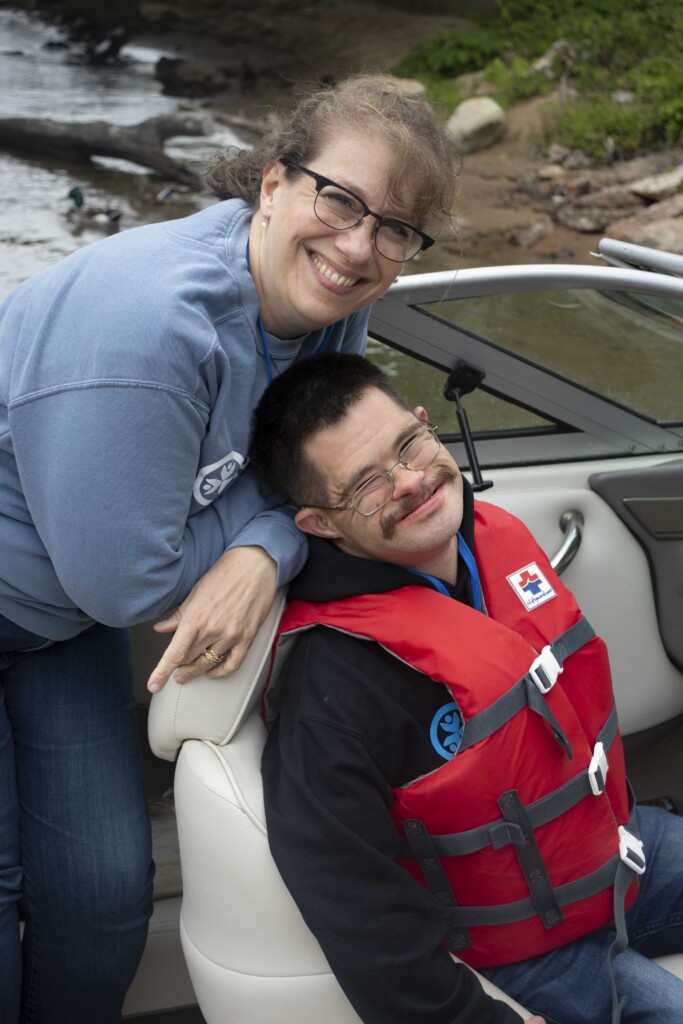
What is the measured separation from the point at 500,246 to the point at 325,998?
24.3 feet

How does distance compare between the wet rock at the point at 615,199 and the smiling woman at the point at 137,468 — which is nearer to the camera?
the smiling woman at the point at 137,468

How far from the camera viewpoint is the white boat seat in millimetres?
1338

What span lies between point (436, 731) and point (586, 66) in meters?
10.3

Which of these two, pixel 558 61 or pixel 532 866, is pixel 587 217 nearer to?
pixel 558 61

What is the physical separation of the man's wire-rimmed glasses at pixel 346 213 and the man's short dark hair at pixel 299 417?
19cm

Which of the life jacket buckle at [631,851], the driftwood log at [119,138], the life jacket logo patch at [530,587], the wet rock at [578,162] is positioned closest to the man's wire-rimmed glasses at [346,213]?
the life jacket logo patch at [530,587]

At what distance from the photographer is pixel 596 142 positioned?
30.3ft

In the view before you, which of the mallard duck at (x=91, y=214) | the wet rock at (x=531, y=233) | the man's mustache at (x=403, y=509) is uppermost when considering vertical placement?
the man's mustache at (x=403, y=509)

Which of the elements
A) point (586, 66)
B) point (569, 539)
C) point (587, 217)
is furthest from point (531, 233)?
point (569, 539)

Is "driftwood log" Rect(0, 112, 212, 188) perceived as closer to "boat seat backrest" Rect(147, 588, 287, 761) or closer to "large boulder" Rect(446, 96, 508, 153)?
"large boulder" Rect(446, 96, 508, 153)

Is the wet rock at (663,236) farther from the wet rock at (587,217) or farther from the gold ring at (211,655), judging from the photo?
the gold ring at (211,655)

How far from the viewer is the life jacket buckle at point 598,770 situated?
1478 millimetres

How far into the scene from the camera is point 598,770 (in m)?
1.49

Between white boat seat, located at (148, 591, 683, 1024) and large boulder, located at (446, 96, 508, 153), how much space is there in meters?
8.95
